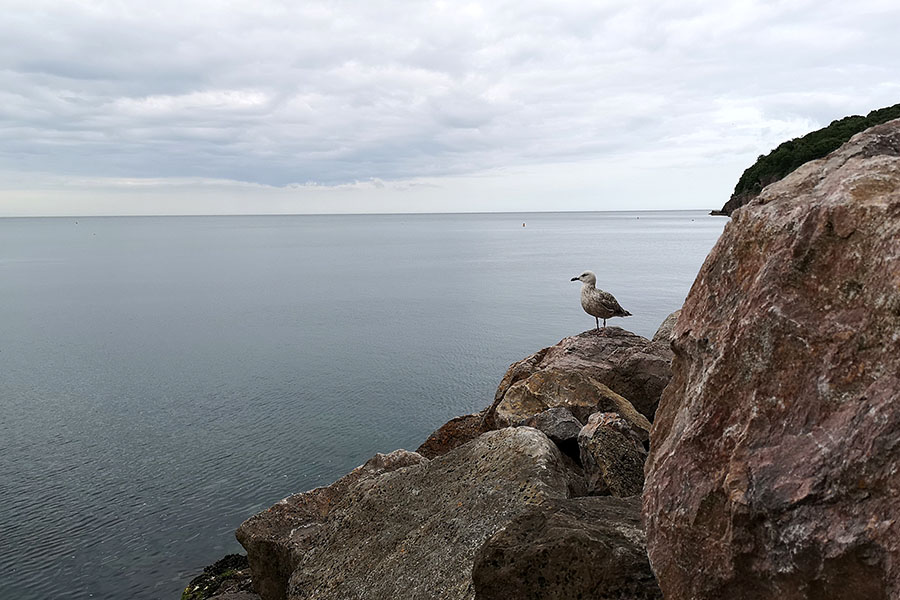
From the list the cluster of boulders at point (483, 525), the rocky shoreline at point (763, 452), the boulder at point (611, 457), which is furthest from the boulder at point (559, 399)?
the rocky shoreline at point (763, 452)

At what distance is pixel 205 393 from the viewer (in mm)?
26734

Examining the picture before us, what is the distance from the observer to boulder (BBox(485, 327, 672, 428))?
39.2 ft

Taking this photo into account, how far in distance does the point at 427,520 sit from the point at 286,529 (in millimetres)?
2791

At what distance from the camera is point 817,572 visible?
3.96 metres

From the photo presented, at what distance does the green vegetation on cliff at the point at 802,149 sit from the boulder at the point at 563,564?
70.6 m

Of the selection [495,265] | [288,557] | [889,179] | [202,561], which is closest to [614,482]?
[288,557]

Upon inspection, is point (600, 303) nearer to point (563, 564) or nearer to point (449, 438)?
point (449, 438)

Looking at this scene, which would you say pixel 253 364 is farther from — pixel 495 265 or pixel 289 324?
pixel 495 265

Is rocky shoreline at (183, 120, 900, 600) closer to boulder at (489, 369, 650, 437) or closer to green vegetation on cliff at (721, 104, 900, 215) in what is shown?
boulder at (489, 369, 650, 437)

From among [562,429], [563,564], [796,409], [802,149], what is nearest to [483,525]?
[563,564]

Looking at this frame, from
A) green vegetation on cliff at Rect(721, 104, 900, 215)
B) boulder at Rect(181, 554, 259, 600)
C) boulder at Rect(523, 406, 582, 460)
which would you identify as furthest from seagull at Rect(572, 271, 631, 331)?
green vegetation on cliff at Rect(721, 104, 900, 215)

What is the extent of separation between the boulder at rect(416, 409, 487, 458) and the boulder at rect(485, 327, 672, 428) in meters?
0.43

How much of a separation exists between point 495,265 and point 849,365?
7769 cm

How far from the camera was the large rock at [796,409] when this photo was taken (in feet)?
12.6
